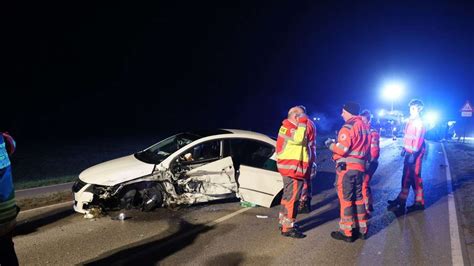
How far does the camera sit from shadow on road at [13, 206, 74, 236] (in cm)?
578

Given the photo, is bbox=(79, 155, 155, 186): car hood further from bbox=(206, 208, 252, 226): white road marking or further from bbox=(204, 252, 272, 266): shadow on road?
bbox=(204, 252, 272, 266): shadow on road

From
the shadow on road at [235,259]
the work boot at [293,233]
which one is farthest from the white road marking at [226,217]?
the shadow on road at [235,259]

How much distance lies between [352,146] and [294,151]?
2.65 ft

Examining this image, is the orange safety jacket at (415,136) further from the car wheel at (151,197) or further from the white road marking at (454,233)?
the car wheel at (151,197)

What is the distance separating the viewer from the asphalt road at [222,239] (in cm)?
478

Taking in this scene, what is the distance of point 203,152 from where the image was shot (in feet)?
22.9

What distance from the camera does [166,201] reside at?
6707 millimetres

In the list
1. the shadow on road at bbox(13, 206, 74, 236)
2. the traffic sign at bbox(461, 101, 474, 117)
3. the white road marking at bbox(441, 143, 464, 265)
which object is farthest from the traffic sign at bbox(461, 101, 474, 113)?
the shadow on road at bbox(13, 206, 74, 236)

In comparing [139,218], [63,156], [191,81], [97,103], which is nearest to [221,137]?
[139,218]

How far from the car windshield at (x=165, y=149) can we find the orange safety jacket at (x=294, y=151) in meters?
2.14

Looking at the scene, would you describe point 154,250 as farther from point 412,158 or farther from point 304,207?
point 412,158

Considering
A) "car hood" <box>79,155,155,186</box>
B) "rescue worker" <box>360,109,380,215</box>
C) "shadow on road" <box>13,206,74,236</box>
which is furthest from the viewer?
"rescue worker" <box>360,109,380,215</box>

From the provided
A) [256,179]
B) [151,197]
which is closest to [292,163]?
[256,179]

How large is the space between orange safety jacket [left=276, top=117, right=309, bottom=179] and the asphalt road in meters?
1.00
